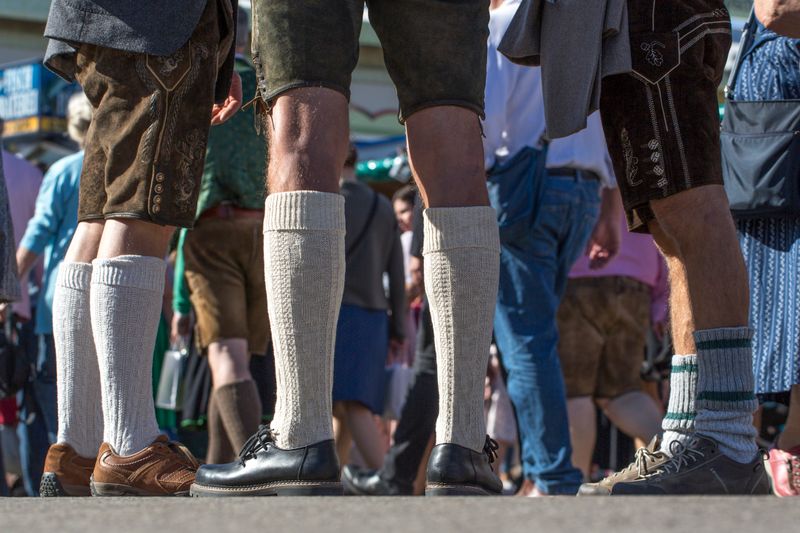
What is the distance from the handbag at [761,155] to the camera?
11.5 feet

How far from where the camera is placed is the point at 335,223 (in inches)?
100

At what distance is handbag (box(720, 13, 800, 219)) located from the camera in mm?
3506

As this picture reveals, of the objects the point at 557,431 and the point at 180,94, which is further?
the point at 557,431

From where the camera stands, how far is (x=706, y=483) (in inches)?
105

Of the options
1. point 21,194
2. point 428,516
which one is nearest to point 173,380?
point 21,194

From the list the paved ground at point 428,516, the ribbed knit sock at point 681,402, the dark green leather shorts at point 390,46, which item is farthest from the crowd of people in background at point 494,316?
the paved ground at point 428,516

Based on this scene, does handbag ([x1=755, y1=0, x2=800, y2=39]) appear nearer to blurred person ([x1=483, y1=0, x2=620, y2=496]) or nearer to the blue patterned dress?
the blue patterned dress

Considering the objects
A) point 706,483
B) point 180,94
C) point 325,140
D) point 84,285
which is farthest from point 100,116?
point 706,483

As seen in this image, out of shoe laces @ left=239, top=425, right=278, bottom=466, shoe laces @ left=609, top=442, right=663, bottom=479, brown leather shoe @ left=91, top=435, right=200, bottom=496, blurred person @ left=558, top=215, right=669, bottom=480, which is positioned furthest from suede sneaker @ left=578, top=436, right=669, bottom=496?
blurred person @ left=558, top=215, right=669, bottom=480

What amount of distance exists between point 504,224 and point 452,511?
2644mm

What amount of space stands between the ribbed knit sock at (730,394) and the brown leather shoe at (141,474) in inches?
46.7

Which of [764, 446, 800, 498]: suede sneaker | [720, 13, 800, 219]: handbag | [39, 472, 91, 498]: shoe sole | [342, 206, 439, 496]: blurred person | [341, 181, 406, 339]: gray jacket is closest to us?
[39, 472, 91, 498]: shoe sole

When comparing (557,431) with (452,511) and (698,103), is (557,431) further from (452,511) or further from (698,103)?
(452,511)

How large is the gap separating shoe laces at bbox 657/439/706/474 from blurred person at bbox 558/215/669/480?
2.17 meters
